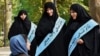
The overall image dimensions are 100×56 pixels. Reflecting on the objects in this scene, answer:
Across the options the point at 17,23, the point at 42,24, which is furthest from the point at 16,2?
the point at 42,24

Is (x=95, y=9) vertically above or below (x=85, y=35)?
below

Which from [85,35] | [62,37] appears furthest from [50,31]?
[85,35]

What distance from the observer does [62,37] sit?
10.3m

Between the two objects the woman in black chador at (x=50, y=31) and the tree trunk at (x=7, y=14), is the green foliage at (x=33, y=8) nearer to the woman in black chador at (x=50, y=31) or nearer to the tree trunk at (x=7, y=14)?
the tree trunk at (x=7, y=14)

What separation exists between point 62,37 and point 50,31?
0.30m

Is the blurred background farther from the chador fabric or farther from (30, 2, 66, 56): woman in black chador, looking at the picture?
(30, 2, 66, 56): woman in black chador

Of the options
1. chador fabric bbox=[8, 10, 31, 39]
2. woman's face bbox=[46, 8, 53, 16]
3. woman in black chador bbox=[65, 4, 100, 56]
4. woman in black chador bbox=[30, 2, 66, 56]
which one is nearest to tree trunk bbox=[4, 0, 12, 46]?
chador fabric bbox=[8, 10, 31, 39]

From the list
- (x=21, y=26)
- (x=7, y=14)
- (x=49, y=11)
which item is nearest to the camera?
(x=49, y=11)

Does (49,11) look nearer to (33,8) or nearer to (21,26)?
(21,26)

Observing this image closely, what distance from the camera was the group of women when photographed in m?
8.54

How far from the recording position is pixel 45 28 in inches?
400

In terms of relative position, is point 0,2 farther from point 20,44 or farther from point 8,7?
point 20,44

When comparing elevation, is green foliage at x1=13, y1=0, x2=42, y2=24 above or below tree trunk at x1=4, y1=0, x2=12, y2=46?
below

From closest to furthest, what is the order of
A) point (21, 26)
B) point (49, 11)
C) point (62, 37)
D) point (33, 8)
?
point (49, 11) < point (62, 37) < point (21, 26) < point (33, 8)
